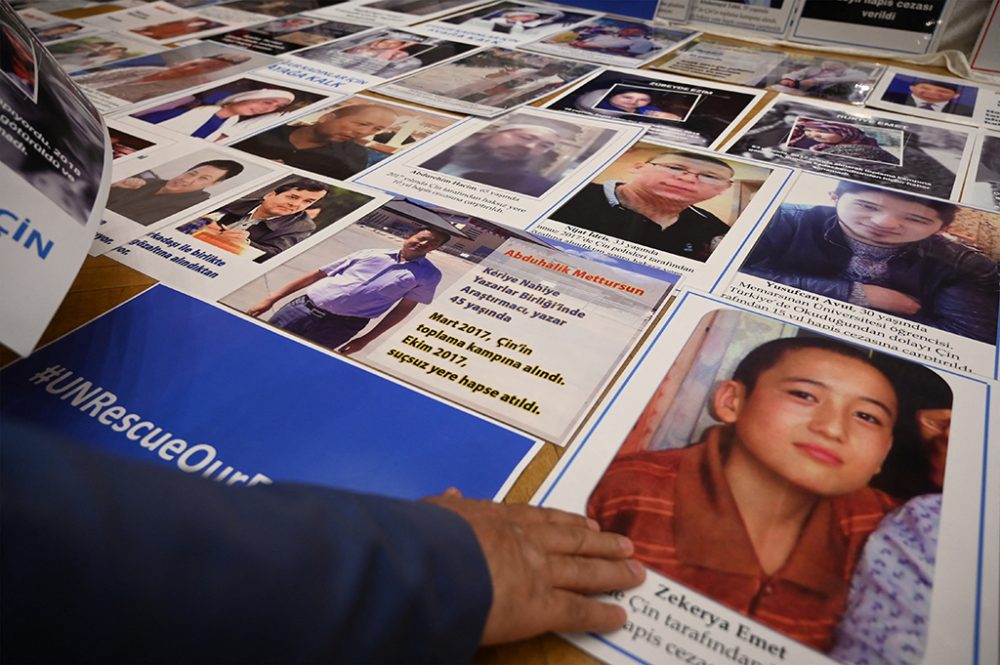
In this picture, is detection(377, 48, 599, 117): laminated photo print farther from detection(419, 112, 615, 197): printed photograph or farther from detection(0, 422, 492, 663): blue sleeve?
detection(0, 422, 492, 663): blue sleeve

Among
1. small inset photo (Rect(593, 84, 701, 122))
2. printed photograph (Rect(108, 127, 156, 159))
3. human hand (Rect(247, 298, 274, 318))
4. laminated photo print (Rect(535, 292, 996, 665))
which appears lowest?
laminated photo print (Rect(535, 292, 996, 665))

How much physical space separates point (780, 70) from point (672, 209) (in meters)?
0.68

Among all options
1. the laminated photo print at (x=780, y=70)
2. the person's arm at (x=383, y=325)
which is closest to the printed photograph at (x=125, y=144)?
the person's arm at (x=383, y=325)

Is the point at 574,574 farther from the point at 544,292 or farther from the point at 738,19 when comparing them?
the point at 738,19

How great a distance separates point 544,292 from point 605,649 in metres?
0.35

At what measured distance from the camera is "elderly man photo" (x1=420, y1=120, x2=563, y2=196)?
2.82 feet

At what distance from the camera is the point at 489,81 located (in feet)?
3.82

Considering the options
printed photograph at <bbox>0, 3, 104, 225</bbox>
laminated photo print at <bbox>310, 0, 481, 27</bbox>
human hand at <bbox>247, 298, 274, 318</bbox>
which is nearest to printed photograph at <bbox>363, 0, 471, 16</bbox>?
laminated photo print at <bbox>310, 0, 481, 27</bbox>

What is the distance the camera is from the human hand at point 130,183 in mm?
822

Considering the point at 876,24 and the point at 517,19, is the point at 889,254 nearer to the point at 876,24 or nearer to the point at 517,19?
the point at 876,24

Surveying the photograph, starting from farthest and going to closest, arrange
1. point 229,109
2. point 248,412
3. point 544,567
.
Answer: point 229,109 < point 248,412 < point 544,567

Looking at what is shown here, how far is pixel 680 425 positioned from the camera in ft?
1.69

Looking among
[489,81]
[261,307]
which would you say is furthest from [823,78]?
[261,307]

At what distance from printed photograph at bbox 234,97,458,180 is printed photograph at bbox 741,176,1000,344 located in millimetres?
518
